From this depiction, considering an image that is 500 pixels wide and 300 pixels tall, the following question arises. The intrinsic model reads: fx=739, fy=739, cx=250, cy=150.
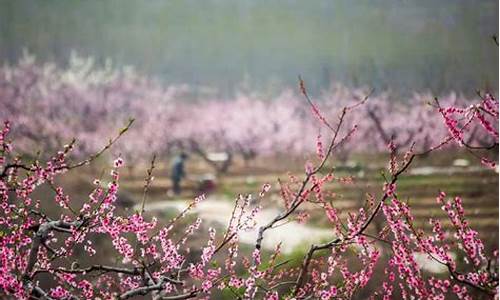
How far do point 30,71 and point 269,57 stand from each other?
3.33 feet

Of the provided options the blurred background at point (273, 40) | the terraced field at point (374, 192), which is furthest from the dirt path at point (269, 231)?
the blurred background at point (273, 40)

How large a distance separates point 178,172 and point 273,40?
0.70 meters

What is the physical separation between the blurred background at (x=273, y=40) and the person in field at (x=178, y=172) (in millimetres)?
309

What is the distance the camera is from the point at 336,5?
3.23 metres

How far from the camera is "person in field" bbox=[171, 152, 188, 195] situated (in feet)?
10.4

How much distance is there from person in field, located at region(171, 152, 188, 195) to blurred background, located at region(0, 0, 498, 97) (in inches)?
12.2

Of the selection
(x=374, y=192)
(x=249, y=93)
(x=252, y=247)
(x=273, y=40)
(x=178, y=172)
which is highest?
(x=273, y=40)

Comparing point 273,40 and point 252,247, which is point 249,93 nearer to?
point 273,40

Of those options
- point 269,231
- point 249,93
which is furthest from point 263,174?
point 249,93

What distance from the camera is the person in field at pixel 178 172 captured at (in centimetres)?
316

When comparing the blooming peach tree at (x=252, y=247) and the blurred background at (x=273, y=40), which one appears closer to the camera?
the blooming peach tree at (x=252, y=247)

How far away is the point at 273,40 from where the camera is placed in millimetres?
3199

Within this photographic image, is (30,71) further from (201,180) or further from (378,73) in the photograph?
(378,73)

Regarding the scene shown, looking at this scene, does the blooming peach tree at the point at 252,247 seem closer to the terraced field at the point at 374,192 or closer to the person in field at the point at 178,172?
the terraced field at the point at 374,192
